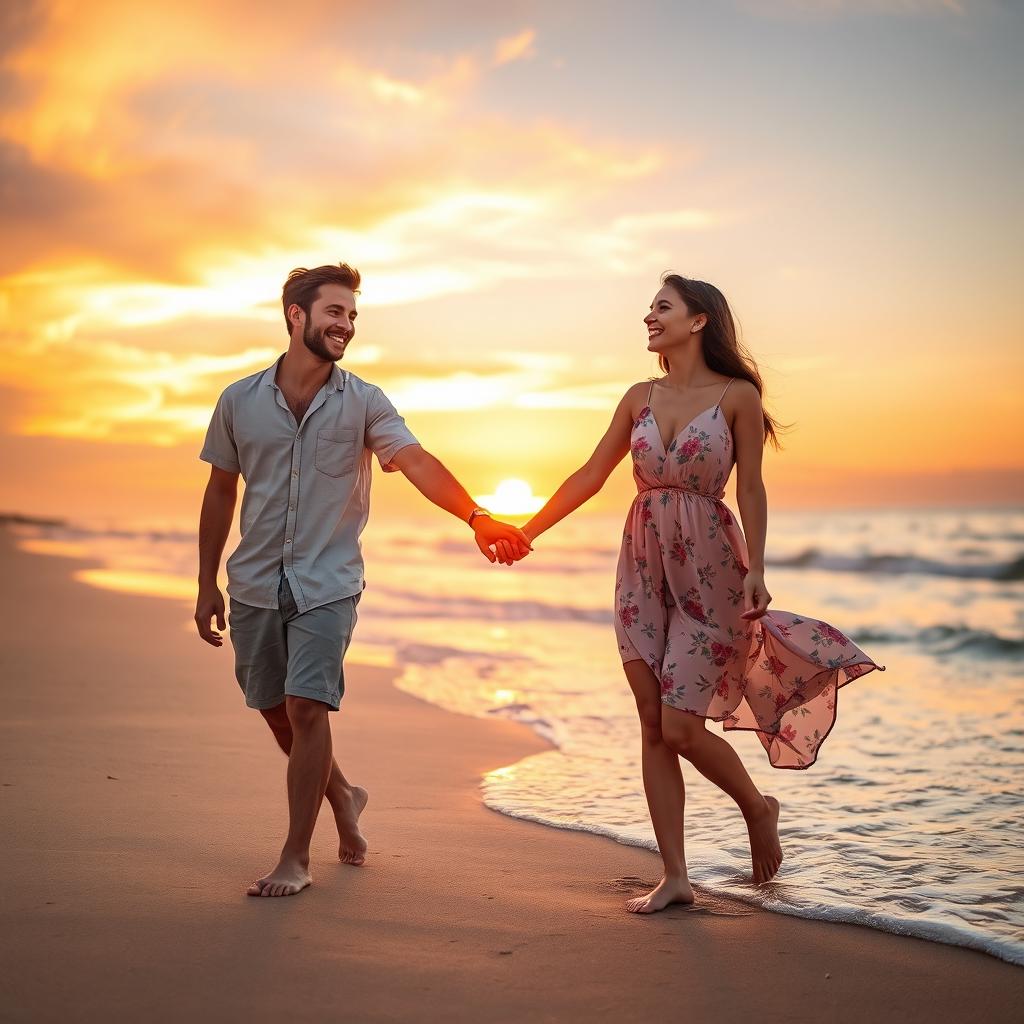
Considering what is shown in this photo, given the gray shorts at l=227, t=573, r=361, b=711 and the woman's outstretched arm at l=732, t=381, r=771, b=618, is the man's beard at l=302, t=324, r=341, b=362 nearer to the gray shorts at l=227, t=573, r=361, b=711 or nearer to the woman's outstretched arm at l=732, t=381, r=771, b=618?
the gray shorts at l=227, t=573, r=361, b=711

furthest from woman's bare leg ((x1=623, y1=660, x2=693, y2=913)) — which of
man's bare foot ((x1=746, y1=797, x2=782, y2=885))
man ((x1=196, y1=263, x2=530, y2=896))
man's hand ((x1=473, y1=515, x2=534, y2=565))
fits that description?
man ((x1=196, y1=263, x2=530, y2=896))

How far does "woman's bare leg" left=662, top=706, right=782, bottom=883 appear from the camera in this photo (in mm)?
3965

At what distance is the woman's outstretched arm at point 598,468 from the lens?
443cm

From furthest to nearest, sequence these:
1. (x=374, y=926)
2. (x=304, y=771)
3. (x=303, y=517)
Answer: (x=303, y=517)
(x=304, y=771)
(x=374, y=926)

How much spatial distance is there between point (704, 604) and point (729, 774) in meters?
0.64

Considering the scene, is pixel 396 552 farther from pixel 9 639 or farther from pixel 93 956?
pixel 93 956

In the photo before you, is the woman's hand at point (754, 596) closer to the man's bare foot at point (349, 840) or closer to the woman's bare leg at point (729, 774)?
the woman's bare leg at point (729, 774)

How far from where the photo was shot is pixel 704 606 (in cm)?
410

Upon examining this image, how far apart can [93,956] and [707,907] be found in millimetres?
2072

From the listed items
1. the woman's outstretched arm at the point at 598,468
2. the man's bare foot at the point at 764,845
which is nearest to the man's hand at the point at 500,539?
the woman's outstretched arm at the point at 598,468

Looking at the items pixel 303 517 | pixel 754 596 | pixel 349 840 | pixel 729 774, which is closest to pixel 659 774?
pixel 729 774

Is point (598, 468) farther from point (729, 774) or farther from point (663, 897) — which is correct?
point (663, 897)

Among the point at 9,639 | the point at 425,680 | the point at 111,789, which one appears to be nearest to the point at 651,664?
the point at 111,789

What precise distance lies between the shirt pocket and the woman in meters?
1.11
